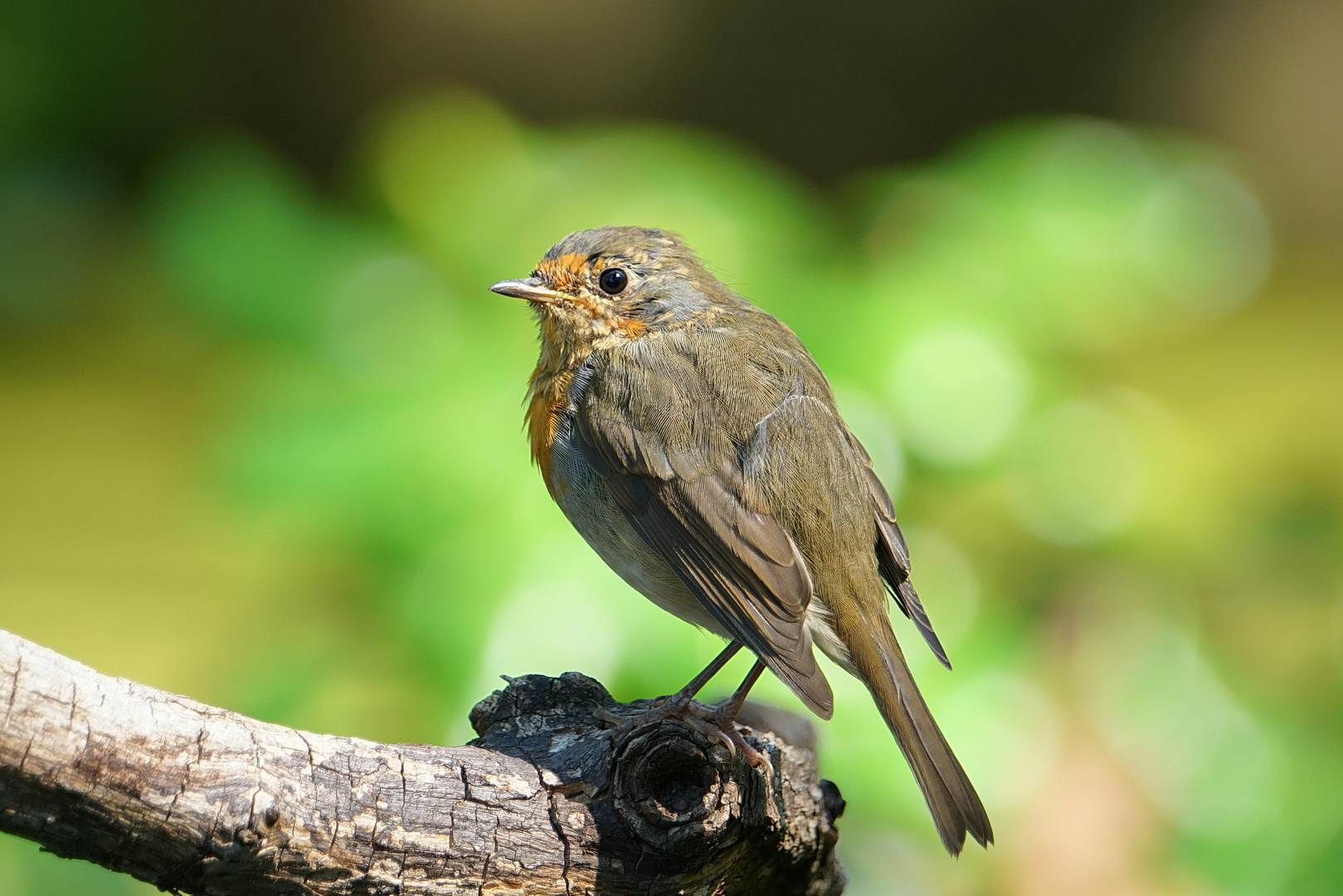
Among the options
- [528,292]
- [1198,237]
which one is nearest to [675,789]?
[528,292]

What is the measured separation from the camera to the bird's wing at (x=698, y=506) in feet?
7.28

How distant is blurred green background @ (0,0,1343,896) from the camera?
337cm

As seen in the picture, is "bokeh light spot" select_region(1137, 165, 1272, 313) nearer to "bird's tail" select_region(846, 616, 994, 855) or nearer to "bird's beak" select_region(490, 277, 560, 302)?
"bird's beak" select_region(490, 277, 560, 302)

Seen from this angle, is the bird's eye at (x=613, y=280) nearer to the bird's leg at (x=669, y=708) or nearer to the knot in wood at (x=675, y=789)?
the bird's leg at (x=669, y=708)

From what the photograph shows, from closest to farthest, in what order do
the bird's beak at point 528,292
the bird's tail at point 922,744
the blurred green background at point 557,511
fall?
the bird's tail at point 922,744 → the bird's beak at point 528,292 → the blurred green background at point 557,511

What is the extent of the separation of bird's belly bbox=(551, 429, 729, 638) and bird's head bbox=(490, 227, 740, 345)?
306 mm

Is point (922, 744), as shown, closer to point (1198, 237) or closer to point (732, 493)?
point (732, 493)

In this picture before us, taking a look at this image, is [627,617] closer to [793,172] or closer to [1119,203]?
[1119,203]

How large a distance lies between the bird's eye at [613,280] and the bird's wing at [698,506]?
26 cm

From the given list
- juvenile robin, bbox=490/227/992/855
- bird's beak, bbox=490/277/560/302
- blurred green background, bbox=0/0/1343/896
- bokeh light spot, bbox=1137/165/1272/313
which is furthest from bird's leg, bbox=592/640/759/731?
bokeh light spot, bbox=1137/165/1272/313

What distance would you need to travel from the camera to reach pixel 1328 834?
11.1 feet

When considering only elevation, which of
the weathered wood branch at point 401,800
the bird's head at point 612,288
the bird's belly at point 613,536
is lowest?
the weathered wood branch at point 401,800

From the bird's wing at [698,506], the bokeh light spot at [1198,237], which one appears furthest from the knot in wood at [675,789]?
the bokeh light spot at [1198,237]

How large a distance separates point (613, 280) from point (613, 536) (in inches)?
23.6
